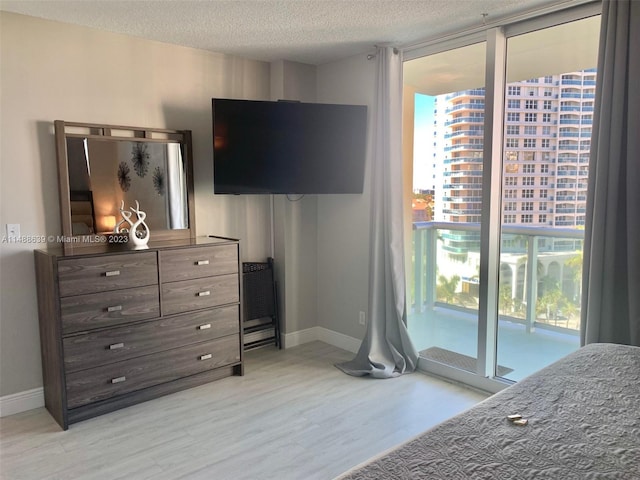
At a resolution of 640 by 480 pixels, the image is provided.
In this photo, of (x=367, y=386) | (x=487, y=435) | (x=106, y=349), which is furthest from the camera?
(x=367, y=386)

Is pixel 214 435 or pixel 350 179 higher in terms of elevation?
pixel 350 179

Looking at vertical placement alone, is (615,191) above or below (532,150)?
below

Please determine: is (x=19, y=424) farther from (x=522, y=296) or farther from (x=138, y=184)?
(x=522, y=296)

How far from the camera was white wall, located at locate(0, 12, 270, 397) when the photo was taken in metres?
2.97

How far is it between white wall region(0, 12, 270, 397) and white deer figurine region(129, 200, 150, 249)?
1.60 feet

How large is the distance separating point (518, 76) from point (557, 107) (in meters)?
0.34

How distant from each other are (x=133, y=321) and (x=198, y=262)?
0.58 metres

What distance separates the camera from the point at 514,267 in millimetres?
3447

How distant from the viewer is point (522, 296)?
347 cm

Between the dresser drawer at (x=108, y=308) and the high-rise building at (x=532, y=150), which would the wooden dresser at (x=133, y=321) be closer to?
the dresser drawer at (x=108, y=308)

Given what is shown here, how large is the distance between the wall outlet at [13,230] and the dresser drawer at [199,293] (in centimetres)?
96

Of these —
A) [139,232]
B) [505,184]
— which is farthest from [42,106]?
[505,184]

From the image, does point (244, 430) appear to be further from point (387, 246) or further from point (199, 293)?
point (387, 246)

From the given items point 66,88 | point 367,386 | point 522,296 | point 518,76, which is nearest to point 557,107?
point 518,76
